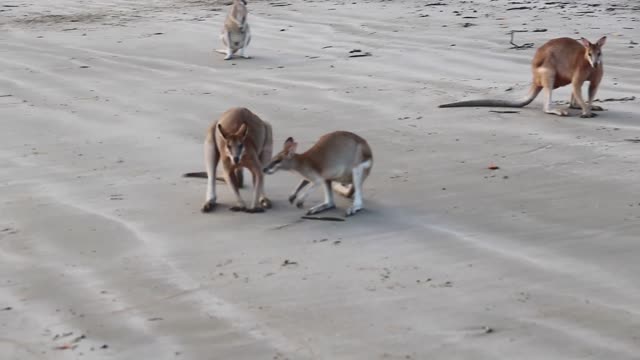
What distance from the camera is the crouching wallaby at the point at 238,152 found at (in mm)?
5727

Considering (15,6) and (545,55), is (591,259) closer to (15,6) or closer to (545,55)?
(545,55)

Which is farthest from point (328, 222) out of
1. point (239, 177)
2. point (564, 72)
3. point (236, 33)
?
point (236, 33)

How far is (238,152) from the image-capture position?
5.67 m

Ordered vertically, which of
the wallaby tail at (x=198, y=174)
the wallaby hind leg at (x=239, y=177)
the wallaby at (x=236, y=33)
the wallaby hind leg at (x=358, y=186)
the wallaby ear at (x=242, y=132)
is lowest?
the wallaby at (x=236, y=33)

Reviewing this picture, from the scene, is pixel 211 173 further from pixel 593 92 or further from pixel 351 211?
pixel 593 92

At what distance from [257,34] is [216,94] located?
3703mm

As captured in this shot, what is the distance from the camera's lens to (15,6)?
1534 centimetres

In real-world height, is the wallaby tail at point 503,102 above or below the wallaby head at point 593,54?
below

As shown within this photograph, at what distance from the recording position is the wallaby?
11.2 m

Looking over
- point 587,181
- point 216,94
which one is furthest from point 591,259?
point 216,94

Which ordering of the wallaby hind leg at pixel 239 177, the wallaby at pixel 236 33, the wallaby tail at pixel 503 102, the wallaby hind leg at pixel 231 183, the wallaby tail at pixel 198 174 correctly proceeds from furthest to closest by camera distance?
the wallaby at pixel 236 33 → the wallaby tail at pixel 503 102 → the wallaby tail at pixel 198 174 → the wallaby hind leg at pixel 239 177 → the wallaby hind leg at pixel 231 183

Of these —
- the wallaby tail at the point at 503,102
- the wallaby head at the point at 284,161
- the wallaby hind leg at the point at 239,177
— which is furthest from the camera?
the wallaby tail at the point at 503,102

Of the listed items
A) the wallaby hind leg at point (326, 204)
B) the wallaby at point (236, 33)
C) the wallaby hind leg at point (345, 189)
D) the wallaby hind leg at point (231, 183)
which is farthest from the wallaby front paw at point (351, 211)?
the wallaby at point (236, 33)

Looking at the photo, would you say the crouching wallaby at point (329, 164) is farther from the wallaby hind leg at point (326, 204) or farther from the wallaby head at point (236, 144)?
the wallaby head at point (236, 144)
